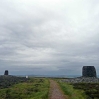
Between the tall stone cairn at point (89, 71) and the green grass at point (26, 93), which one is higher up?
the tall stone cairn at point (89, 71)

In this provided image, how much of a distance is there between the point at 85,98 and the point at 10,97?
1537cm

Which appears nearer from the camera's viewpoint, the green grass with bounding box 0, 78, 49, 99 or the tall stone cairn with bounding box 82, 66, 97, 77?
the green grass with bounding box 0, 78, 49, 99

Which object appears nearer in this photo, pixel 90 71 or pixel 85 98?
pixel 85 98

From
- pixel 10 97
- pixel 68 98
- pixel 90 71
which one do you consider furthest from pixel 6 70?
pixel 68 98

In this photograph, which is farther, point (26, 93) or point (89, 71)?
point (89, 71)

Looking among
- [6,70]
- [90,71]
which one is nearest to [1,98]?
[90,71]

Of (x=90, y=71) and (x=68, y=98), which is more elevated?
(x=90, y=71)

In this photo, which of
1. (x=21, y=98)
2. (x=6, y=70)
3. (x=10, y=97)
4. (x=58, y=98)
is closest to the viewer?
(x=58, y=98)

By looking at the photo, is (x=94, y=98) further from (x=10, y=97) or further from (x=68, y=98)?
(x=10, y=97)

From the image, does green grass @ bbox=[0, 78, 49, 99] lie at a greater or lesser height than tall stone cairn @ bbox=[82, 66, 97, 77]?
lesser

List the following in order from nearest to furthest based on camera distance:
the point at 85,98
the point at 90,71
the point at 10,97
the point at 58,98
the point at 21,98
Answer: the point at 58,98
the point at 85,98
the point at 21,98
the point at 10,97
the point at 90,71

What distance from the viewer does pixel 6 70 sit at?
17362cm

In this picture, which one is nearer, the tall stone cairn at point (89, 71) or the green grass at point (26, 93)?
the green grass at point (26, 93)

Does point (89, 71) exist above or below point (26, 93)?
above
